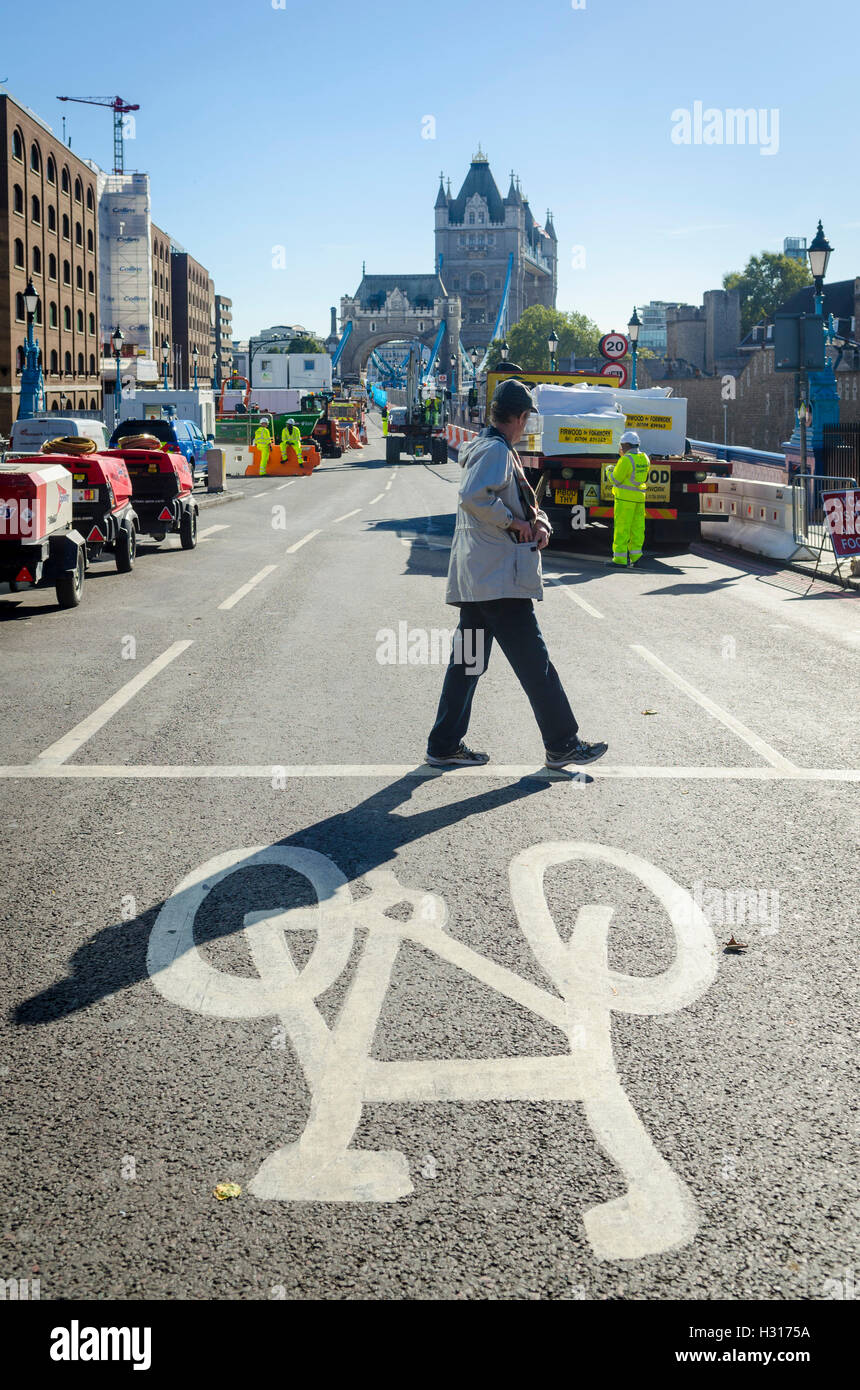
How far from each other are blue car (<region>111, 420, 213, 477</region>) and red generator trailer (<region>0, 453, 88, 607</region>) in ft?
30.5

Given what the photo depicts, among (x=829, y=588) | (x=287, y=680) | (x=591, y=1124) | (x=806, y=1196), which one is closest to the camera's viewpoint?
(x=806, y=1196)

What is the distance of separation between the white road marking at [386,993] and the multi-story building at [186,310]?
12716 centimetres

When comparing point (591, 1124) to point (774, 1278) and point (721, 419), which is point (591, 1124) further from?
point (721, 419)

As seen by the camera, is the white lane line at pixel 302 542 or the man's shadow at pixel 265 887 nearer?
the man's shadow at pixel 265 887

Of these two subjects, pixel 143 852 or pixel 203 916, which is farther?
pixel 143 852

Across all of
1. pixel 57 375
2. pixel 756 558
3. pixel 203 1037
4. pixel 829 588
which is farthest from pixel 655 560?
pixel 57 375

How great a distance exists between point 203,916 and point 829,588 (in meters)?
12.5

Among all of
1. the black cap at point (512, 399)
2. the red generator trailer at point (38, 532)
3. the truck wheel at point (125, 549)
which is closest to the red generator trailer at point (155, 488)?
the truck wheel at point (125, 549)

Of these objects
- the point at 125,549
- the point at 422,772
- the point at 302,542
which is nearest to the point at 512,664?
the point at 422,772

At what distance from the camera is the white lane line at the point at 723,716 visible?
7.27 metres

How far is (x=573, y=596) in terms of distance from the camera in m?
→ 14.6

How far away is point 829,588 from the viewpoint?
51.6 feet

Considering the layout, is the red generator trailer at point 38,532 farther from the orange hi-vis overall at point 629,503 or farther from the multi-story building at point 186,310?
the multi-story building at point 186,310

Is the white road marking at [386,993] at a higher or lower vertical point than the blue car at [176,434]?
lower
